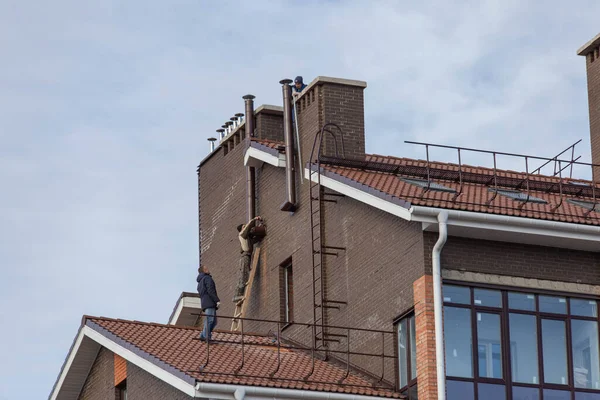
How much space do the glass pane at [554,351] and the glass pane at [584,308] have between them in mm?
399

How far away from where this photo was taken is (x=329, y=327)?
112 ft

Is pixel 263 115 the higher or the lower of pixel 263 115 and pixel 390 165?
the higher

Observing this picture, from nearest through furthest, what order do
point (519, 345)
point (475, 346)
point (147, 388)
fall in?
point (475, 346)
point (519, 345)
point (147, 388)

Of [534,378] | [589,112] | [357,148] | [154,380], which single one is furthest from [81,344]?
[589,112]

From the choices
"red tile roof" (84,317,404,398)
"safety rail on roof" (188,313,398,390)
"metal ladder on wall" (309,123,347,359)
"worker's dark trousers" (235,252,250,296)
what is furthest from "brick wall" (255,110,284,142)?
"red tile roof" (84,317,404,398)

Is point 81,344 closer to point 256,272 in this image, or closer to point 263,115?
point 256,272

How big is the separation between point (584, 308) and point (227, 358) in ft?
23.8

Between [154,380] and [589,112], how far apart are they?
600 inches

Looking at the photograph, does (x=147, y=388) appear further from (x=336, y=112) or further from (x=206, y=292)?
(x=336, y=112)

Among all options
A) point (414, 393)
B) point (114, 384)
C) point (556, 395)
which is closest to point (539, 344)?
point (556, 395)

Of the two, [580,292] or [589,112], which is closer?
[580,292]

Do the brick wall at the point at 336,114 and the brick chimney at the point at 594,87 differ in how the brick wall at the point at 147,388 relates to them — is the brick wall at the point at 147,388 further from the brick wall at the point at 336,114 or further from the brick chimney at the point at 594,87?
the brick chimney at the point at 594,87

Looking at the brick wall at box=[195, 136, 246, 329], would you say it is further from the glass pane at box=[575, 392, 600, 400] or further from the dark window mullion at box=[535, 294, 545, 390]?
the glass pane at box=[575, 392, 600, 400]

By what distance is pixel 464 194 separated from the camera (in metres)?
32.8
